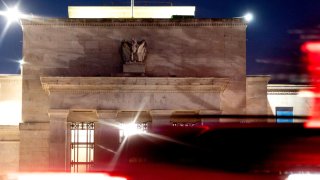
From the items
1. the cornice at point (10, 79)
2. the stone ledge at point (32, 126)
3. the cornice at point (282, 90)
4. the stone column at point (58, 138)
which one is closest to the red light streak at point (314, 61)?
the stone column at point (58, 138)

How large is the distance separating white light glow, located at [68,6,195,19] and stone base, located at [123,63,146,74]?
9970 millimetres

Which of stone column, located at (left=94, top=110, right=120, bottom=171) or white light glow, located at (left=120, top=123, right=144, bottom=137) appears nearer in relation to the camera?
white light glow, located at (left=120, top=123, right=144, bottom=137)

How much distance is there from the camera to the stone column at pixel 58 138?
108 feet

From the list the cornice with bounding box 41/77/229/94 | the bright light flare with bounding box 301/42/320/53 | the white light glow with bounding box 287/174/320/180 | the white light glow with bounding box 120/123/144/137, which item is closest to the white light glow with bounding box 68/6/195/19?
the white light glow with bounding box 120/123/144/137

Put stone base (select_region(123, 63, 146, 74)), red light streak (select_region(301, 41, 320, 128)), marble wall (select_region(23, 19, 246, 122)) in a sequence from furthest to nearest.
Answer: marble wall (select_region(23, 19, 246, 122)) < stone base (select_region(123, 63, 146, 74)) < red light streak (select_region(301, 41, 320, 128))

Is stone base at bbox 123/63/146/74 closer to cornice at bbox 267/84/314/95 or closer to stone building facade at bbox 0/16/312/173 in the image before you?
stone building facade at bbox 0/16/312/173

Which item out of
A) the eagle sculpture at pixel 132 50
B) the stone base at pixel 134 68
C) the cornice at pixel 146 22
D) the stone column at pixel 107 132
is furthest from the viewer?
the cornice at pixel 146 22

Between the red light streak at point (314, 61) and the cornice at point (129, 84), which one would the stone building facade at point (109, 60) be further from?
the red light streak at point (314, 61)

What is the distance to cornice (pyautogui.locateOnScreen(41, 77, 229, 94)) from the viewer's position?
32406mm

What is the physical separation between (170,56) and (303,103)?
12674 mm

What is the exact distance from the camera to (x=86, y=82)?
32.4m

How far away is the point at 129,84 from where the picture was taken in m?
32.8

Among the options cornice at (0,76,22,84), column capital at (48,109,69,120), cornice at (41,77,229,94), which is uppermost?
cornice at (0,76,22,84)

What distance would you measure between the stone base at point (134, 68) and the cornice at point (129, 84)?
1547mm
